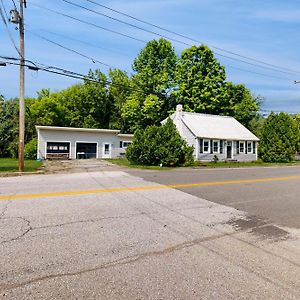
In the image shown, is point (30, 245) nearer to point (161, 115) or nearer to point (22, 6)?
point (22, 6)

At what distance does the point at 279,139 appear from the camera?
1463 inches

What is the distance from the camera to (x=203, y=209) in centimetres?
810

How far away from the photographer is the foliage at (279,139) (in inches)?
1446

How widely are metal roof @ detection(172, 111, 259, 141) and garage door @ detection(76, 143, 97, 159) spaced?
1017cm

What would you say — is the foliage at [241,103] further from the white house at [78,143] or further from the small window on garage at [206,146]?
the white house at [78,143]

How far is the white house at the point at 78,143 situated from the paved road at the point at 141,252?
26990mm

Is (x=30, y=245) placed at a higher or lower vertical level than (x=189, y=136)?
lower

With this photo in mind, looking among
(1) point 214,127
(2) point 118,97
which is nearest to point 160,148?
(1) point 214,127

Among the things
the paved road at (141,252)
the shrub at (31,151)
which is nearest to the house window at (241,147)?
the shrub at (31,151)

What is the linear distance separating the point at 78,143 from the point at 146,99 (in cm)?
Result: 1506

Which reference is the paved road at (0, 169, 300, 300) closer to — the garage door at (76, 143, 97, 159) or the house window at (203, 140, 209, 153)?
the house window at (203, 140, 209, 153)

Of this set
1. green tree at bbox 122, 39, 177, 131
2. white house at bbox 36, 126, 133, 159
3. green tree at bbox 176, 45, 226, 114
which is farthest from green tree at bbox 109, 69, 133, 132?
white house at bbox 36, 126, 133, 159

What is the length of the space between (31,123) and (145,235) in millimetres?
43729

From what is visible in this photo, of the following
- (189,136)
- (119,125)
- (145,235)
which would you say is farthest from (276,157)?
(145,235)
